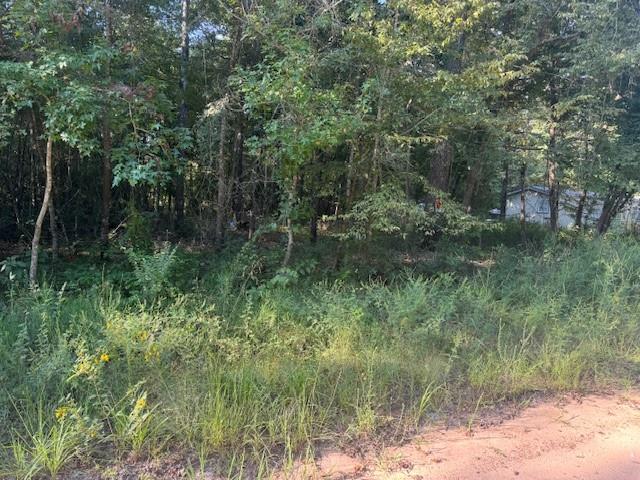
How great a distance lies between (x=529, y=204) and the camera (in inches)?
1135

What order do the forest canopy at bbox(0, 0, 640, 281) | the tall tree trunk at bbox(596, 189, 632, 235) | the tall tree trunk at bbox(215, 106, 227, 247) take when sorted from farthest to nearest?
Answer: the tall tree trunk at bbox(596, 189, 632, 235) < the tall tree trunk at bbox(215, 106, 227, 247) < the forest canopy at bbox(0, 0, 640, 281)

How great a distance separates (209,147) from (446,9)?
3819 millimetres

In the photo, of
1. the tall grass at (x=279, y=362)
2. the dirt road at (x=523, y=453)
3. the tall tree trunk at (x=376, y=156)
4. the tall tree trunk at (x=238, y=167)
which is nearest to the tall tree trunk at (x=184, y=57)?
the tall tree trunk at (x=238, y=167)

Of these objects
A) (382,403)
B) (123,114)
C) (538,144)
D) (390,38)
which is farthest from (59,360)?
(538,144)

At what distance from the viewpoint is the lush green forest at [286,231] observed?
2.90 m

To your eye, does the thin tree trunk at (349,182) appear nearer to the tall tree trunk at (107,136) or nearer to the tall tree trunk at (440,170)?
the tall tree trunk at (107,136)

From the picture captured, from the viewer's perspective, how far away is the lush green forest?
290cm

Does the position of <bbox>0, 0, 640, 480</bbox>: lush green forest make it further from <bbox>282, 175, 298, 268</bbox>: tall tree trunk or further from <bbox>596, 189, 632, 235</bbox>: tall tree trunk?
<bbox>596, 189, 632, 235</bbox>: tall tree trunk

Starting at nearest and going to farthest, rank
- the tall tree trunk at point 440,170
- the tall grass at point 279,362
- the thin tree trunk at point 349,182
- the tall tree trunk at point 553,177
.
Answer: the tall grass at point 279,362
the thin tree trunk at point 349,182
the tall tree trunk at point 440,170
the tall tree trunk at point 553,177

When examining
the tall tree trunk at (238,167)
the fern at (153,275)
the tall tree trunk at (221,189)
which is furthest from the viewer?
the tall tree trunk at (238,167)

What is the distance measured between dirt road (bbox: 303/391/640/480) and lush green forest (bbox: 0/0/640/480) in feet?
0.70

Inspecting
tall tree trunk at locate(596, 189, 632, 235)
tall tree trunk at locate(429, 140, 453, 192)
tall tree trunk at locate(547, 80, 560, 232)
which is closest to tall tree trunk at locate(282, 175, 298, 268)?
tall tree trunk at locate(429, 140, 453, 192)

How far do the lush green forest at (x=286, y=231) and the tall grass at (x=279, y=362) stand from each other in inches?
0.8

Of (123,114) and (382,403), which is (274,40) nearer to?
(123,114)
